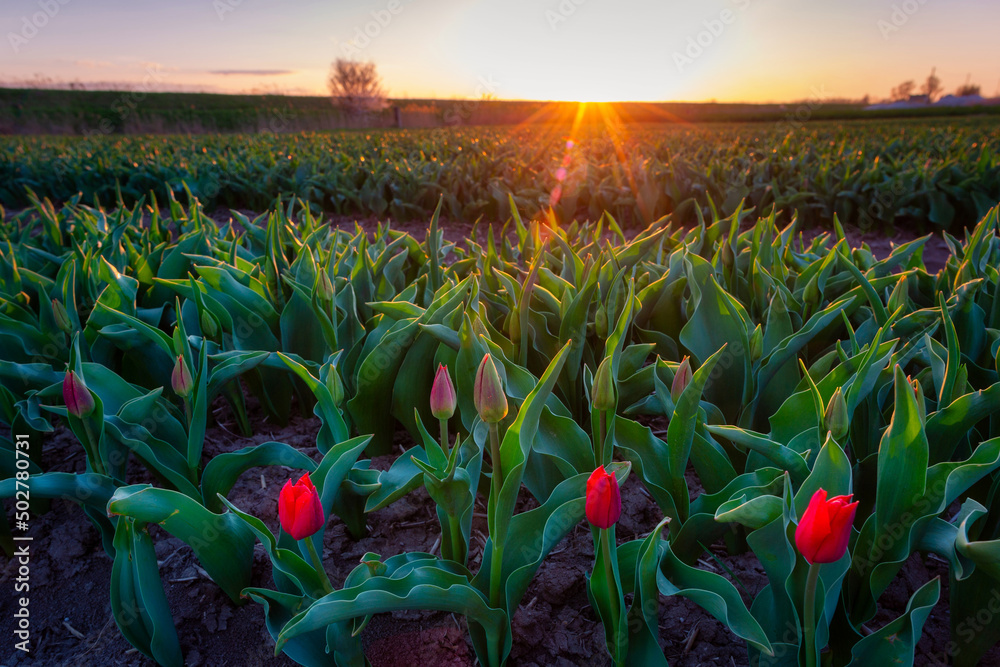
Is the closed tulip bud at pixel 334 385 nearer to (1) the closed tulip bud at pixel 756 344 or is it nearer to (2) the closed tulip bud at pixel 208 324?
(2) the closed tulip bud at pixel 208 324

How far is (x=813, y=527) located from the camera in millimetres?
781

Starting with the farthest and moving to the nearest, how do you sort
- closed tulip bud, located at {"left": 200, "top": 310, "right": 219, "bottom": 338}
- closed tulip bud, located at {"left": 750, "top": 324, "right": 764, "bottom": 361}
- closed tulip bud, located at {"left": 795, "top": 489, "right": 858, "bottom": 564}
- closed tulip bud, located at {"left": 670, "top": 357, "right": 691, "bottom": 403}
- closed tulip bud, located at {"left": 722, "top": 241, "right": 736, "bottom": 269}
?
1. closed tulip bud, located at {"left": 722, "top": 241, "right": 736, "bottom": 269}
2. closed tulip bud, located at {"left": 200, "top": 310, "right": 219, "bottom": 338}
3. closed tulip bud, located at {"left": 750, "top": 324, "right": 764, "bottom": 361}
4. closed tulip bud, located at {"left": 670, "top": 357, "right": 691, "bottom": 403}
5. closed tulip bud, located at {"left": 795, "top": 489, "right": 858, "bottom": 564}

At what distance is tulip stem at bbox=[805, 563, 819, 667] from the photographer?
2.87 ft

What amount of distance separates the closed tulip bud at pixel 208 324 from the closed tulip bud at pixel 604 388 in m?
1.39

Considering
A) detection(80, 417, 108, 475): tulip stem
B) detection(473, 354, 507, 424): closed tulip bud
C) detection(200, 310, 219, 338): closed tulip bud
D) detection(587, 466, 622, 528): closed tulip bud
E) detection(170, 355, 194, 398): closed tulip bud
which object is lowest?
detection(80, 417, 108, 475): tulip stem

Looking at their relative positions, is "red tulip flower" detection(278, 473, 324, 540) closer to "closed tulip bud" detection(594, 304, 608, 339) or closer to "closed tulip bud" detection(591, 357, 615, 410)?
"closed tulip bud" detection(591, 357, 615, 410)

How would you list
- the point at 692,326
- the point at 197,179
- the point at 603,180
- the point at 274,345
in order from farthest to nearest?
the point at 197,179
the point at 603,180
the point at 274,345
the point at 692,326

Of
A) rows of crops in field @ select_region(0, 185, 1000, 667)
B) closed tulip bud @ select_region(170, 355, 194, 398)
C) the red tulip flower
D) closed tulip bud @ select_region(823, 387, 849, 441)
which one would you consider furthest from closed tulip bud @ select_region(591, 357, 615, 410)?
closed tulip bud @ select_region(170, 355, 194, 398)

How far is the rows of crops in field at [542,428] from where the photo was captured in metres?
1.06

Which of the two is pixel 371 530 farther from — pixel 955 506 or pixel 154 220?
pixel 154 220

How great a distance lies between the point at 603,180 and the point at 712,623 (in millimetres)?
6272

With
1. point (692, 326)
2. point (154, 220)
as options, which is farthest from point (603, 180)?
point (692, 326)

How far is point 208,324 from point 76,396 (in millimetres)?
683

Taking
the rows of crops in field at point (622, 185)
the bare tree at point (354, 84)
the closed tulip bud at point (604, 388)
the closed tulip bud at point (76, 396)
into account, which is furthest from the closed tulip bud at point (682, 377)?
the bare tree at point (354, 84)
